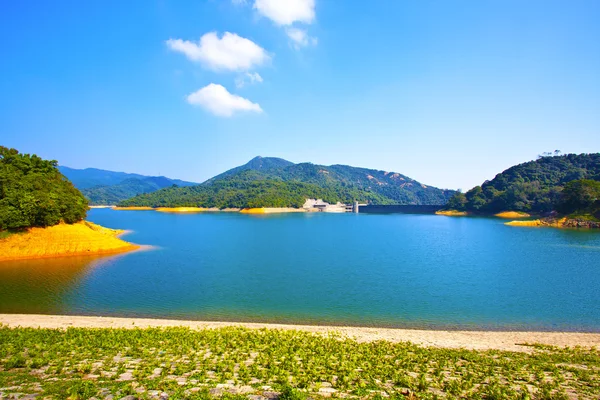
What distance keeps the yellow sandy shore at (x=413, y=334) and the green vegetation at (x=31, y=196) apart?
57.0 ft

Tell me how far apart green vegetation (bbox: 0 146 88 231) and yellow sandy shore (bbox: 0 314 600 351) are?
17.4 meters

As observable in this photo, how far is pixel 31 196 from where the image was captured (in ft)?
91.2

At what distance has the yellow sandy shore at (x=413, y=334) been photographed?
35.2 feet

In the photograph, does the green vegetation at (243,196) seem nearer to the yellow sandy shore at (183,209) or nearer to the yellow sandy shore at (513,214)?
the yellow sandy shore at (183,209)

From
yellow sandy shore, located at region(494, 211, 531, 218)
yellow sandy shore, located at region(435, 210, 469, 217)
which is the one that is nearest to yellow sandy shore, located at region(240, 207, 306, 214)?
yellow sandy shore, located at region(435, 210, 469, 217)

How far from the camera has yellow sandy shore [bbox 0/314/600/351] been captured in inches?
423

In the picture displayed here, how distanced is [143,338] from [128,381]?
3.27m

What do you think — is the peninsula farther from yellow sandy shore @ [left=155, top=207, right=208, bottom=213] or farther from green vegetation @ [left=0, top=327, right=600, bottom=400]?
yellow sandy shore @ [left=155, top=207, right=208, bottom=213]

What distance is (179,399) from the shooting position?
18.5 feet

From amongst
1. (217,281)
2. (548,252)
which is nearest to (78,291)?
(217,281)

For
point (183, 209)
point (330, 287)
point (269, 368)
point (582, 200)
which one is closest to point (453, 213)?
point (582, 200)

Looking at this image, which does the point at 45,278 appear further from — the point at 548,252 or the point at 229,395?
the point at 548,252

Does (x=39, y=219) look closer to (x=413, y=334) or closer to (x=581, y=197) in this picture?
(x=413, y=334)

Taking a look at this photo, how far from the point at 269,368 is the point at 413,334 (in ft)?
20.8
